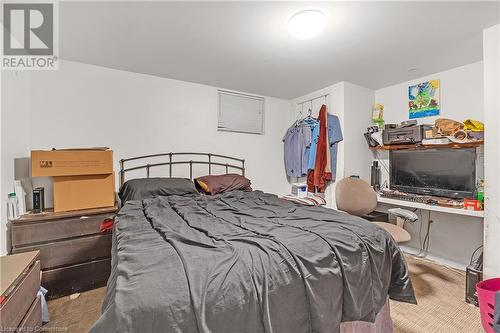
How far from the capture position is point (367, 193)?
105 inches

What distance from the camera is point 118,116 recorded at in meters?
2.86

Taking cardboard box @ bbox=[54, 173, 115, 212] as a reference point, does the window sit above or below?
above

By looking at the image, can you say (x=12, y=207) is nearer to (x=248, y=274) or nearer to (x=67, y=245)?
(x=67, y=245)

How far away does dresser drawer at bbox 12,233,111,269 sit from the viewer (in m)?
1.96

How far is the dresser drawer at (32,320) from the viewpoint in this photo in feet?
3.94

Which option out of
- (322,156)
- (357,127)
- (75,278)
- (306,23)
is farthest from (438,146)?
(75,278)

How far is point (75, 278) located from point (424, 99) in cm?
438

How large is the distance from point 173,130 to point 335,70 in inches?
88.8

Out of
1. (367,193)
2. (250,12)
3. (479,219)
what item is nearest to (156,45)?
(250,12)

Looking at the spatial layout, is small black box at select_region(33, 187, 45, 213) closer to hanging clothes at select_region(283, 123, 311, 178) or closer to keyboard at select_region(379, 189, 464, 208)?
hanging clothes at select_region(283, 123, 311, 178)

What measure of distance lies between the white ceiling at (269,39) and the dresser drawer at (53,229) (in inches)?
65.8

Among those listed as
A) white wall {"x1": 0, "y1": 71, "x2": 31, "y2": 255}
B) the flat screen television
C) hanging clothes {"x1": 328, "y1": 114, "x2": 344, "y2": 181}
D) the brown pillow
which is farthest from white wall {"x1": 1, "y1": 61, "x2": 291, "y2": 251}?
the flat screen television

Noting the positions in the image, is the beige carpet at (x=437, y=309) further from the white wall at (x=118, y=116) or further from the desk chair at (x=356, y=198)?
the white wall at (x=118, y=116)

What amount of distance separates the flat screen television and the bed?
167 cm
